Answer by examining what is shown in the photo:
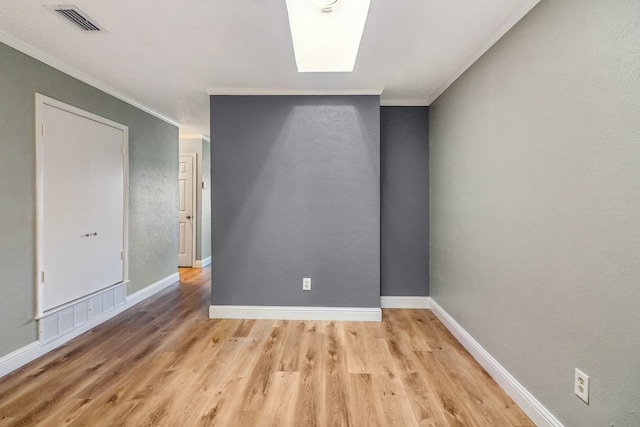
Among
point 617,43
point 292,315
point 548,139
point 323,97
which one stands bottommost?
point 292,315

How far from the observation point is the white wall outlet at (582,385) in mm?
1299

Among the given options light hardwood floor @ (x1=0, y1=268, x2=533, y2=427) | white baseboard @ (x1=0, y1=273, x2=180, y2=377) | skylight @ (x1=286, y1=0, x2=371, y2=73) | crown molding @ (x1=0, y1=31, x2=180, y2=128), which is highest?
skylight @ (x1=286, y1=0, x2=371, y2=73)

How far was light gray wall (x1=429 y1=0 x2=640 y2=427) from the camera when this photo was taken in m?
1.14

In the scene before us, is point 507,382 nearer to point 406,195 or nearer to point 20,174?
point 406,195

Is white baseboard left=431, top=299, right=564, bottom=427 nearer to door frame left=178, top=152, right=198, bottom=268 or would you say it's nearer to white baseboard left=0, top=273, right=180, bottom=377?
A: white baseboard left=0, top=273, right=180, bottom=377

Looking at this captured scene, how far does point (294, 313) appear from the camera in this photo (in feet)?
9.93

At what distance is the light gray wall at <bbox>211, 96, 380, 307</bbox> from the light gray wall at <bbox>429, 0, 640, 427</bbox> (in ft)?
3.40

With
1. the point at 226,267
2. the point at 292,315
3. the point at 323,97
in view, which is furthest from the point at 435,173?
the point at 226,267

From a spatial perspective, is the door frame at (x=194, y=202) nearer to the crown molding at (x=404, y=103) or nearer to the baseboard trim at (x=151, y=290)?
the baseboard trim at (x=151, y=290)

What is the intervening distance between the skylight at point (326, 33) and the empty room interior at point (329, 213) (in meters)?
0.02

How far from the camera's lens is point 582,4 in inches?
52.1

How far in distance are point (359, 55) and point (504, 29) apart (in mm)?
978

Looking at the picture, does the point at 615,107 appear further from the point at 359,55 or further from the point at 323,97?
the point at 323,97

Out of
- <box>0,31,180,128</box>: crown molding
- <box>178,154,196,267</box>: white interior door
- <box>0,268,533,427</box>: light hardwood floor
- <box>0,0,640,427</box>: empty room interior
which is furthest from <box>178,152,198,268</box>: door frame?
<box>0,268,533,427</box>: light hardwood floor
